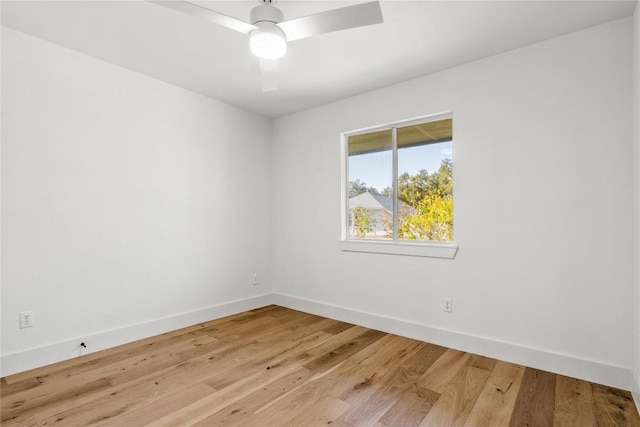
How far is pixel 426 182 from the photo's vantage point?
10.2 ft

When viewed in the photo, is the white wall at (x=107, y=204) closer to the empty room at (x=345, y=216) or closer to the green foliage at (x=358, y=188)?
the empty room at (x=345, y=216)

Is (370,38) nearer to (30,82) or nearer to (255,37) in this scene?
(255,37)

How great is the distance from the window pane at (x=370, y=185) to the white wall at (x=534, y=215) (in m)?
0.27

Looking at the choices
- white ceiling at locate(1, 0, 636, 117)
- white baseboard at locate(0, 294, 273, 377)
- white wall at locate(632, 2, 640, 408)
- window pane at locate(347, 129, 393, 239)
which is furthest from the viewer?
window pane at locate(347, 129, 393, 239)

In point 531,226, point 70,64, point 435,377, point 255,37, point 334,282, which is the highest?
point 70,64

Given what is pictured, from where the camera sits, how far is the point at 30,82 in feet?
7.89

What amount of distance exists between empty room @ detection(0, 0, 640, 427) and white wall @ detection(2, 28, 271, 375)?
0.02m

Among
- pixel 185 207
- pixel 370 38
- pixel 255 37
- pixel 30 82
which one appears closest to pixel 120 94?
pixel 30 82

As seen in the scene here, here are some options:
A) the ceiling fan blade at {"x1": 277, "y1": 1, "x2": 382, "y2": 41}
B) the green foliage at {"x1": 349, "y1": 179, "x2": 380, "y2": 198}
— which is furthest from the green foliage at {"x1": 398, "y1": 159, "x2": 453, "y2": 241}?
the ceiling fan blade at {"x1": 277, "y1": 1, "x2": 382, "y2": 41}

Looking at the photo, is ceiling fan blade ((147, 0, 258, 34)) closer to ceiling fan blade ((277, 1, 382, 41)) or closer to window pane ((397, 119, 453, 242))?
ceiling fan blade ((277, 1, 382, 41))

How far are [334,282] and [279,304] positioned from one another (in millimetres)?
942

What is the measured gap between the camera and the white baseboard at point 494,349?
7.10 ft

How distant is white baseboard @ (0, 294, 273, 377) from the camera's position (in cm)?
232

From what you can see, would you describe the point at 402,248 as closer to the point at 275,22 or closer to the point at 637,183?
the point at 637,183
